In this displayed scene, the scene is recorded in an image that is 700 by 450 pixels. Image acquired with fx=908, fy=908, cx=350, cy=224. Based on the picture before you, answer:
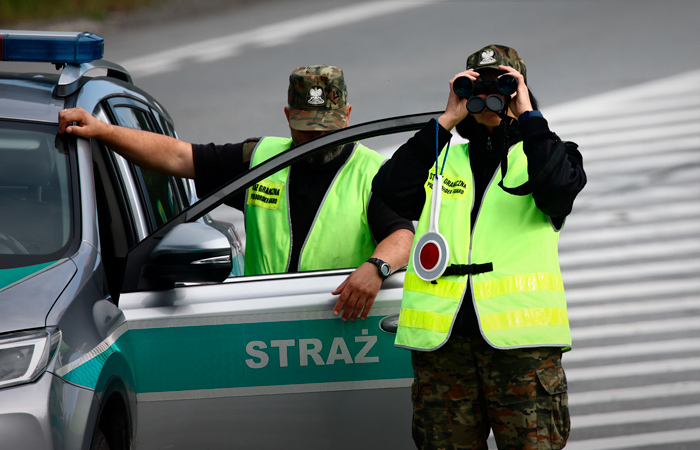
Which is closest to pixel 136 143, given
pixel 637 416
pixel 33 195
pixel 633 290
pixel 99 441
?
pixel 33 195

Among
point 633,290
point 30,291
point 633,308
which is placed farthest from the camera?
point 633,290

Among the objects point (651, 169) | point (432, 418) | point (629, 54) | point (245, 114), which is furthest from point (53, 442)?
point (629, 54)

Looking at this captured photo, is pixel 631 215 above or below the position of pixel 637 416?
above

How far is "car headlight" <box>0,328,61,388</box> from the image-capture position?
6.76 feet

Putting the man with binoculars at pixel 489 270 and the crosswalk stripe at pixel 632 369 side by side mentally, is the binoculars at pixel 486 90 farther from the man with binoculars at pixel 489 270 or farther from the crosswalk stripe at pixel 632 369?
the crosswalk stripe at pixel 632 369

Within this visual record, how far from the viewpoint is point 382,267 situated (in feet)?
9.03

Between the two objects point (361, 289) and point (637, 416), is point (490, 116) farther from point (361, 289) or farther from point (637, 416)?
point (637, 416)

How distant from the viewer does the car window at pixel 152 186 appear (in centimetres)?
340

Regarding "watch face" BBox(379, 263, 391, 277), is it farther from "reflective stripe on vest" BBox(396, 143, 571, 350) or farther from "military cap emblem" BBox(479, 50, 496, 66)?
"military cap emblem" BBox(479, 50, 496, 66)

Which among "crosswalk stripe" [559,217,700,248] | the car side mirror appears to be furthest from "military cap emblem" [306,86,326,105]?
"crosswalk stripe" [559,217,700,248]

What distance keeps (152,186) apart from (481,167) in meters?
1.58

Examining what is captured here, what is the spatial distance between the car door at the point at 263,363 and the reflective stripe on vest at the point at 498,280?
318 millimetres

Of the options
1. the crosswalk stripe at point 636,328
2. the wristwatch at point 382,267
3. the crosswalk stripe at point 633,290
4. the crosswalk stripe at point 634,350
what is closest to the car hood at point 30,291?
the wristwatch at point 382,267

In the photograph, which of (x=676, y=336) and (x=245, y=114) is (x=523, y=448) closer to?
(x=676, y=336)
